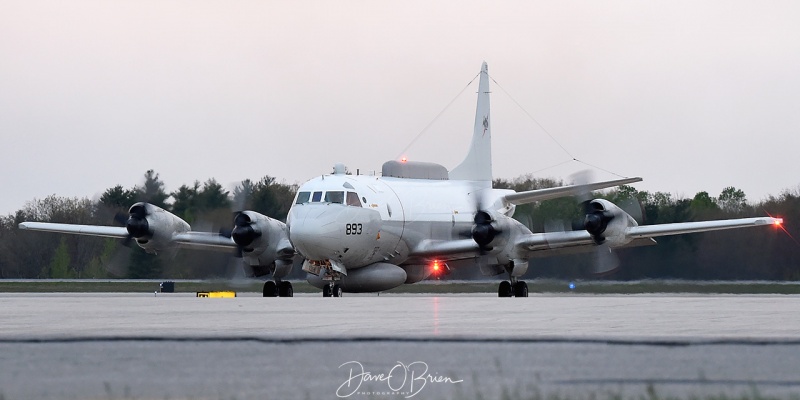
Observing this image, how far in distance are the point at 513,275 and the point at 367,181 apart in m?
5.56

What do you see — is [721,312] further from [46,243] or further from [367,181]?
[46,243]

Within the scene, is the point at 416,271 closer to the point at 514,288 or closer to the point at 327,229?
the point at 514,288

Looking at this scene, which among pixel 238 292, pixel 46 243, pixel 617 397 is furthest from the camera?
pixel 46 243

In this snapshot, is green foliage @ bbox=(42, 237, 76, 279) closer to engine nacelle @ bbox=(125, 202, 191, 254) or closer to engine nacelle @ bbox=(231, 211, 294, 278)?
engine nacelle @ bbox=(125, 202, 191, 254)

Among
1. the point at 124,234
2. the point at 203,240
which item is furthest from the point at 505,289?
the point at 124,234

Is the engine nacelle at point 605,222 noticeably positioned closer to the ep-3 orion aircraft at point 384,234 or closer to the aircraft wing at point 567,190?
the ep-3 orion aircraft at point 384,234

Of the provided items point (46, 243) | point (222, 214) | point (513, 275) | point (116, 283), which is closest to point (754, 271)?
point (513, 275)

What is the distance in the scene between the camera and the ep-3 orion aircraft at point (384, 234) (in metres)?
36.8

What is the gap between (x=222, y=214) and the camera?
140ft

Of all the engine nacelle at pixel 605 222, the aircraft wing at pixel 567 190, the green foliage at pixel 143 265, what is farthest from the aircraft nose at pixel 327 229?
the green foliage at pixel 143 265

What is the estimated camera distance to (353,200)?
37531 mm

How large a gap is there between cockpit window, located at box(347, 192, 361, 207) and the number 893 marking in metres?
0.73

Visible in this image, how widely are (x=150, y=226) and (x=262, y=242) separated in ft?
11.4

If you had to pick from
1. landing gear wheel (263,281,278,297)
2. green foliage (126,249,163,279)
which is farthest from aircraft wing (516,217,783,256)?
green foliage (126,249,163,279)
